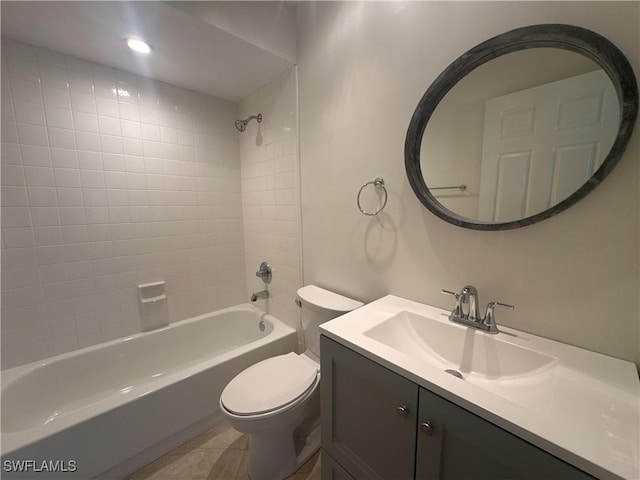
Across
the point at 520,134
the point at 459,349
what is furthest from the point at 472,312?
the point at 520,134

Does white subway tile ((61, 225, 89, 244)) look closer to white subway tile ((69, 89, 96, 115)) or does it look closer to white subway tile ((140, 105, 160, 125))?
white subway tile ((69, 89, 96, 115))

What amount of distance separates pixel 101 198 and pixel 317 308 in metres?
1.59

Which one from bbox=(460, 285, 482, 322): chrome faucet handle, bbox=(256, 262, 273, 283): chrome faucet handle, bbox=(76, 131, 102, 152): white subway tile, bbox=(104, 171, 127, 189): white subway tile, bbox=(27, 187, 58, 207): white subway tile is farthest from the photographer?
bbox=(256, 262, 273, 283): chrome faucet handle

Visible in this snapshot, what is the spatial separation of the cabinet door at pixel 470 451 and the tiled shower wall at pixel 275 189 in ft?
4.09

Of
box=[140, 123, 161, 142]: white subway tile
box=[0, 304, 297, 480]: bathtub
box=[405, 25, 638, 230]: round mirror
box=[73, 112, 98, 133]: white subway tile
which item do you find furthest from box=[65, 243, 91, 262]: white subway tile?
box=[405, 25, 638, 230]: round mirror

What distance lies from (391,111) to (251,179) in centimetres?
135

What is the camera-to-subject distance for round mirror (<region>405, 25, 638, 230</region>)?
2.37 feet

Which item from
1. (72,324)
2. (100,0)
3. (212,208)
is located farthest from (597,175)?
(72,324)

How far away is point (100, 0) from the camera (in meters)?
1.10

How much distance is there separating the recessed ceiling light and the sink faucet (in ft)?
6.58

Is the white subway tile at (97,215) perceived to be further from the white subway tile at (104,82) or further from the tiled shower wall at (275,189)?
the tiled shower wall at (275,189)

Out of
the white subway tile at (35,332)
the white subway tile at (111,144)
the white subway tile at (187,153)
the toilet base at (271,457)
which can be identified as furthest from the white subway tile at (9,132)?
the toilet base at (271,457)

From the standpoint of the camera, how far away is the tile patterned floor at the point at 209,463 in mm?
1280

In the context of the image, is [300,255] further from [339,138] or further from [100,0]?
[100,0]
